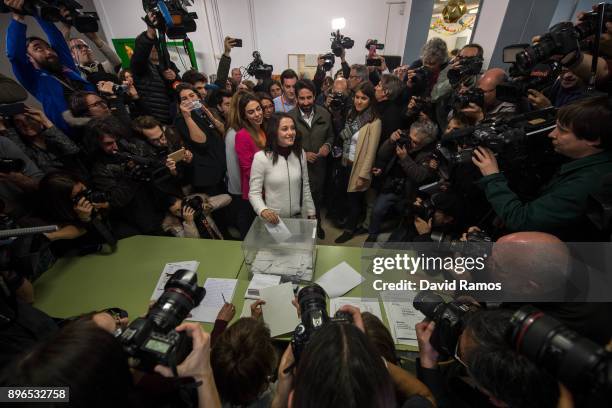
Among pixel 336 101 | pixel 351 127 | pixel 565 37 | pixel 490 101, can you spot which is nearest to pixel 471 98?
pixel 490 101

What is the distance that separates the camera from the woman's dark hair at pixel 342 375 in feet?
1.98

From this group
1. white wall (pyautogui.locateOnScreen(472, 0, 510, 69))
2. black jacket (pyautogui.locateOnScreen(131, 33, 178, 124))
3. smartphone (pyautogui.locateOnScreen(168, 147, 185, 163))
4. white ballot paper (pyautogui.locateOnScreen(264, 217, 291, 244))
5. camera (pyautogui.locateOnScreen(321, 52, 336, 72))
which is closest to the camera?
white ballot paper (pyautogui.locateOnScreen(264, 217, 291, 244))

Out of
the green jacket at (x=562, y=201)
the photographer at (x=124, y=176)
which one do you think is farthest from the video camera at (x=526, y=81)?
the photographer at (x=124, y=176)

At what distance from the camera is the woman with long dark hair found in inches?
100

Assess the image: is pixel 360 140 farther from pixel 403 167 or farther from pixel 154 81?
pixel 154 81

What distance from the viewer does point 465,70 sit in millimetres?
2328

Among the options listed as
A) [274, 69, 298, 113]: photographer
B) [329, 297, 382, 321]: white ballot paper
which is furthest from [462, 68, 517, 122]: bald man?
[274, 69, 298, 113]: photographer

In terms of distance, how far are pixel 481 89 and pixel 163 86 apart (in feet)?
10.8

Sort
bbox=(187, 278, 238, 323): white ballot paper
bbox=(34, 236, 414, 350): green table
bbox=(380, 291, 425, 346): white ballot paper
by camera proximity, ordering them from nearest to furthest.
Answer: bbox=(380, 291, 425, 346): white ballot paper
bbox=(187, 278, 238, 323): white ballot paper
bbox=(34, 236, 414, 350): green table

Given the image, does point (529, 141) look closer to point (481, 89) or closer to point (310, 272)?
point (481, 89)

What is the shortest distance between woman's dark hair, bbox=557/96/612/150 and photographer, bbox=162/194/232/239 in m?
2.40

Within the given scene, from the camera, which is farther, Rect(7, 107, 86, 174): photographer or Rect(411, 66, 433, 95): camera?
Rect(411, 66, 433, 95): camera

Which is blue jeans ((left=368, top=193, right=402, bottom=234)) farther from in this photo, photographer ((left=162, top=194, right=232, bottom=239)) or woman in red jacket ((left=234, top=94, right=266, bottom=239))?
photographer ((left=162, top=194, right=232, bottom=239))

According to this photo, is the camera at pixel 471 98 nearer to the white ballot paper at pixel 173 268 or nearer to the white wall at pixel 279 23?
the white ballot paper at pixel 173 268
